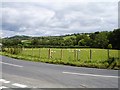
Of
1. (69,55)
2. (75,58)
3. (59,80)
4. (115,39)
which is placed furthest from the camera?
(115,39)

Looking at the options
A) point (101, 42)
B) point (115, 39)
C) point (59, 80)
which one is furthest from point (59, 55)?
point (101, 42)

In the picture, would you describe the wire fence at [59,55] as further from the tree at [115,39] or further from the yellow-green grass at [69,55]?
the tree at [115,39]

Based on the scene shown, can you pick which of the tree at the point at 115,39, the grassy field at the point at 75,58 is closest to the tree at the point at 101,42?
the tree at the point at 115,39

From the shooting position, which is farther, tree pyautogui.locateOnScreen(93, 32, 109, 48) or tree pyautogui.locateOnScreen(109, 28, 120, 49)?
tree pyautogui.locateOnScreen(93, 32, 109, 48)

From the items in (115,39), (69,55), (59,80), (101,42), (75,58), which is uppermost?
(115,39)

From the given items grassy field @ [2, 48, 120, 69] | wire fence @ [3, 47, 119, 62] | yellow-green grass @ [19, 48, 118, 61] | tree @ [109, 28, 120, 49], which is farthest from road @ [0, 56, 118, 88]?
tree @ [109, 28, 120, 49]

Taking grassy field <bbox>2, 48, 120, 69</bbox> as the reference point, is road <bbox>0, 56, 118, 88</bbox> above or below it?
below

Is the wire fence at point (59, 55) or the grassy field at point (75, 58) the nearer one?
the grassy field at point (75, 58)

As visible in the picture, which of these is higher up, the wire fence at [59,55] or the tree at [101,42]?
the tree at [101,42]

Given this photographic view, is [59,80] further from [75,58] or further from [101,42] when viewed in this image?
[101,42]

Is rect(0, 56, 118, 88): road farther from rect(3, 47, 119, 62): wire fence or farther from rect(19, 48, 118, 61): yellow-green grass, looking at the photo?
rect(19, 48, 118, 61): yellow-green grass

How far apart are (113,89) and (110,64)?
32.2ft

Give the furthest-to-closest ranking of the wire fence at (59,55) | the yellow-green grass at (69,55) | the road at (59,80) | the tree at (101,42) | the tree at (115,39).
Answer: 1. the tree at (101,42)
2. the tree at (115,39)
3. the yellow-green grass at (69,55)
4. the wire fence at (59,55)
5. the road at (59,80)

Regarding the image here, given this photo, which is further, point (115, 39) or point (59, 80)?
point (115, 39)
